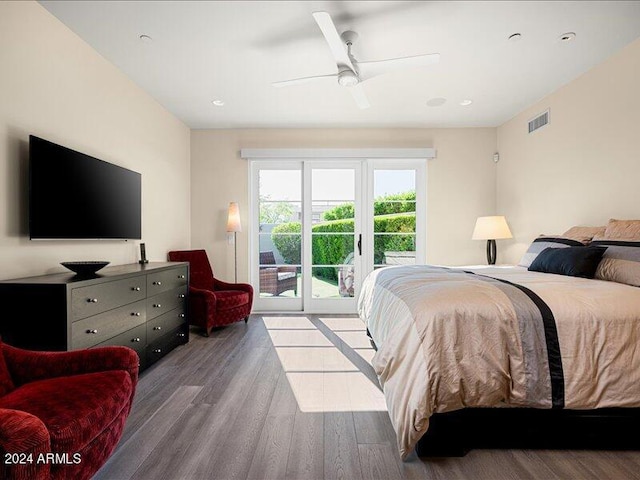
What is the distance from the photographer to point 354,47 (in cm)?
271

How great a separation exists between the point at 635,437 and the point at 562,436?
0.35 meters

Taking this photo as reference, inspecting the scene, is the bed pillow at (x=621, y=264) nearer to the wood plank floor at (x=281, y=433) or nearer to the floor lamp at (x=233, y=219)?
the wood plank floor at (x=281, y=433)

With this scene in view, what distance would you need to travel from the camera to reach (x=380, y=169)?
4723 mm

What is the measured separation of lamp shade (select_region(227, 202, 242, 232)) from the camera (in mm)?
4434

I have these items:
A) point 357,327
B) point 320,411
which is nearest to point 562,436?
point 320,411

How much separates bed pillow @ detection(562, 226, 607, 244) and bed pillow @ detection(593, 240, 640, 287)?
0.36 metres

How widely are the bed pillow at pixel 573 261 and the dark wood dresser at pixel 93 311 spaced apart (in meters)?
3.22

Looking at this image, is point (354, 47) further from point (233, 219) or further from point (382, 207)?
point (233, 219)

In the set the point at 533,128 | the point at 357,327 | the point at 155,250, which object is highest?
the point at 533,128

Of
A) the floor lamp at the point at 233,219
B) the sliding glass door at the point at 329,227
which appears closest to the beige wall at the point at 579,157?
the sliding glass door at the point at 329,227

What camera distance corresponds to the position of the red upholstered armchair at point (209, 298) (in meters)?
3.61

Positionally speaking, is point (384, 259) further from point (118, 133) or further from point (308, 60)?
point (118, 133)

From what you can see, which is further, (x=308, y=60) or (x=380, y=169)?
(x=380, y=169)

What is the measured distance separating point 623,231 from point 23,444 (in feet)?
11.7
